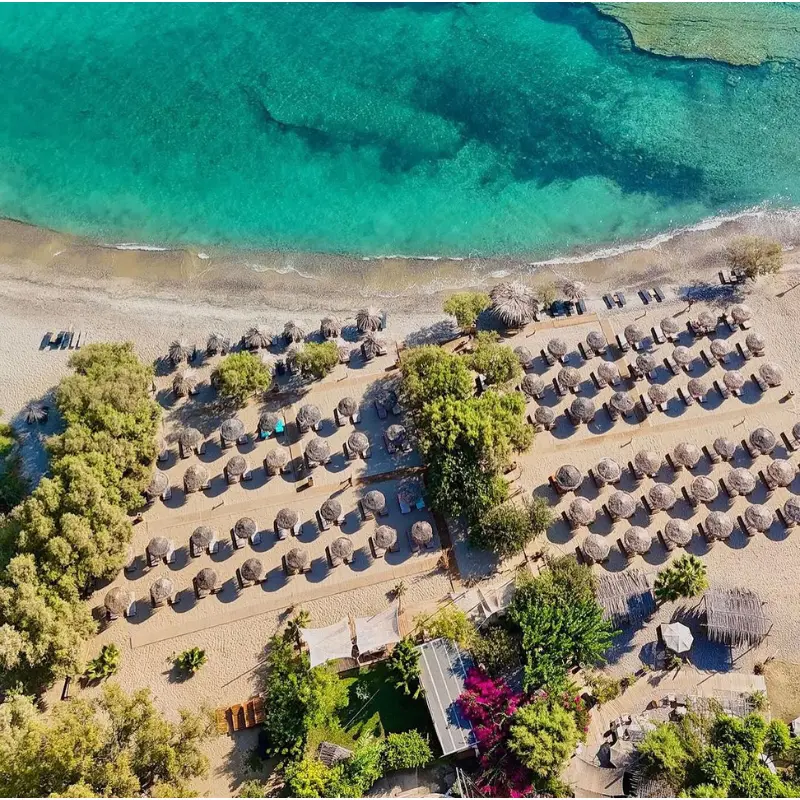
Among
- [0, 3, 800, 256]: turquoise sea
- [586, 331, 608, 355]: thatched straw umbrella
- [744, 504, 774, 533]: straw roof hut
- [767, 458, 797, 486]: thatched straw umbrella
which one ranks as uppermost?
[0, 3, 800, 256]: turquoise sea

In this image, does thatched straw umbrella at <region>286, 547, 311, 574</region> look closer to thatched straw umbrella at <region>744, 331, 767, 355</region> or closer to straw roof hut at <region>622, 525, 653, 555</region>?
straw roof hut at <region>622, 525, 653, 555</region>

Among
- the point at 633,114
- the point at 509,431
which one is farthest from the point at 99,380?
the point at 633,114

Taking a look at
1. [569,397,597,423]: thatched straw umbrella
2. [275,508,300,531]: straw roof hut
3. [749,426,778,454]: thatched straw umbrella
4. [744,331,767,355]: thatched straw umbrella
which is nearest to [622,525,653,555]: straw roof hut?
[569,397,597,423]: thatched straw umbrella

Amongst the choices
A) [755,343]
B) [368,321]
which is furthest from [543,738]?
[755,343]

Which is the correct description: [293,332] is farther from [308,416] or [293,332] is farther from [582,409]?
[582,409]

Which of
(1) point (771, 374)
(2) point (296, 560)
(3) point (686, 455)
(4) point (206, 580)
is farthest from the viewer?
(1) point (771, 374)

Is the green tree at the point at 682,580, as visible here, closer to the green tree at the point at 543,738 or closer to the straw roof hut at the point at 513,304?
the green tree at the point at 543,738

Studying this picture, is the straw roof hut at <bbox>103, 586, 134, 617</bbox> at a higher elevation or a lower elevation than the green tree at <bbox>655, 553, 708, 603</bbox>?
higher
